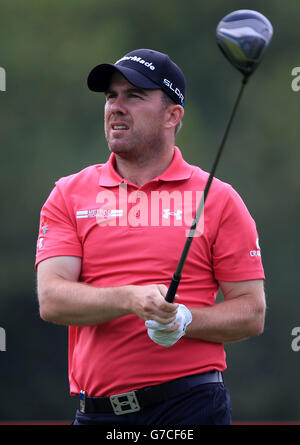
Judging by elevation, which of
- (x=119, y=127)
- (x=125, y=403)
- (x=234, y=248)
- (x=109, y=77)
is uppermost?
(x=109, y=77)

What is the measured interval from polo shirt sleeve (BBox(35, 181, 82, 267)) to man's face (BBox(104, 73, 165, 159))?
270 mm

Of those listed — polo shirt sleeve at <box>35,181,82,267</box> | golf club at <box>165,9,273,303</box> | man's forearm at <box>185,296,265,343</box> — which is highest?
golf club at <box>165,9,273,303</box>

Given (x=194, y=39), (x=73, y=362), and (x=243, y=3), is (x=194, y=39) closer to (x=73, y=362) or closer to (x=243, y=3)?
(x=243, y=3)

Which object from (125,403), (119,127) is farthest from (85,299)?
(119,127)

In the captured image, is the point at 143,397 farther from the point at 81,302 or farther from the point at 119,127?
the point at 119,127

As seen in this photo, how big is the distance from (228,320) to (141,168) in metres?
0.62

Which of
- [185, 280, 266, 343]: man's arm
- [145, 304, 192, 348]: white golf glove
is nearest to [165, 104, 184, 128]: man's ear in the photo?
[185, 280, 266, 343]: man's arm

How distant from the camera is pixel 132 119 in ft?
9.54

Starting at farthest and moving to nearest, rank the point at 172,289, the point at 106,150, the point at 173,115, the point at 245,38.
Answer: the point at 106,150 < the point at 173,115 < the point at 172,289 < the point at 245,38

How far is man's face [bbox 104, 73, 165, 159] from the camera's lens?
2898 mm

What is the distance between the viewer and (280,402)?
7.39 meters

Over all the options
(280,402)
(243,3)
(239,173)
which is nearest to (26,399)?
(280,402)

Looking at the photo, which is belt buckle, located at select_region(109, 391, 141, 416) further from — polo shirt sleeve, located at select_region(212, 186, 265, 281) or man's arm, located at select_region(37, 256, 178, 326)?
polo shirt sleeve, located at select_region(212, 186, 265, 281)

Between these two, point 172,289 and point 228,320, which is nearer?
point 172,289
